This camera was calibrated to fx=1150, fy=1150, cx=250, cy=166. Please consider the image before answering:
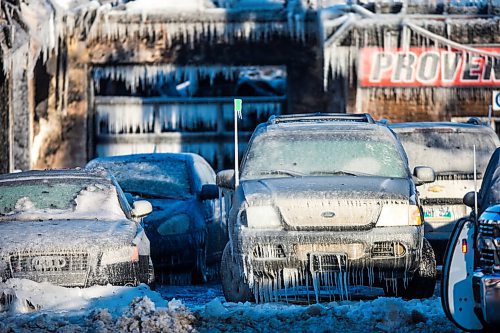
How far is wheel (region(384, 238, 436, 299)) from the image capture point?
10.1m

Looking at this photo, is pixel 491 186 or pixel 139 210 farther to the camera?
pixel 139 210

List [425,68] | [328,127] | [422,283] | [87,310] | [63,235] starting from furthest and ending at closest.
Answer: [425,68], [328,127], [422,283], [63,235], [87,310]

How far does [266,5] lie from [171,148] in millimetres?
3474

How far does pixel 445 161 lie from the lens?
43.1 feet

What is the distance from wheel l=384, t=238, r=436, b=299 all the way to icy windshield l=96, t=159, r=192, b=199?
14.2 ft

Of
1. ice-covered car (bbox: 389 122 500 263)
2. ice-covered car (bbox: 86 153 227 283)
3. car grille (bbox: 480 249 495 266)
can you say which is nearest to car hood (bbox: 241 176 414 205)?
ice-covered car (bbox: 389 122 500 263)

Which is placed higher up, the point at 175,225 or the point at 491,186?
the point at 491,186

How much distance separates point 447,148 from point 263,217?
4.03m

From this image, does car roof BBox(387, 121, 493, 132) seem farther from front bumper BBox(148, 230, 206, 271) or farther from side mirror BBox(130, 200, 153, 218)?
side mirror BBox(130, 200, 153, 218)

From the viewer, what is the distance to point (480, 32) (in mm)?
21969

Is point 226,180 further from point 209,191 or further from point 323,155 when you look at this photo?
point 209,191

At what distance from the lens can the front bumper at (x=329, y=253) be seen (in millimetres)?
9797

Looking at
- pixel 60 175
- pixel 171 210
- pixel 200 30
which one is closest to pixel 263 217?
pixel 60 175

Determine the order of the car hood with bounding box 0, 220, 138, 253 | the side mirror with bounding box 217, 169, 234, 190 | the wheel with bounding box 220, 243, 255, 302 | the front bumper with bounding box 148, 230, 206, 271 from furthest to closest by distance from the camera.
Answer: the front bumper with bounding box 148, 230, 206, 271 → the side mirror with bounding box 217, 169, 234, 190 → the wheel with bounding box 220, 243, 255, 302 → the car hood with bounding box 0, 220, 138, 253
